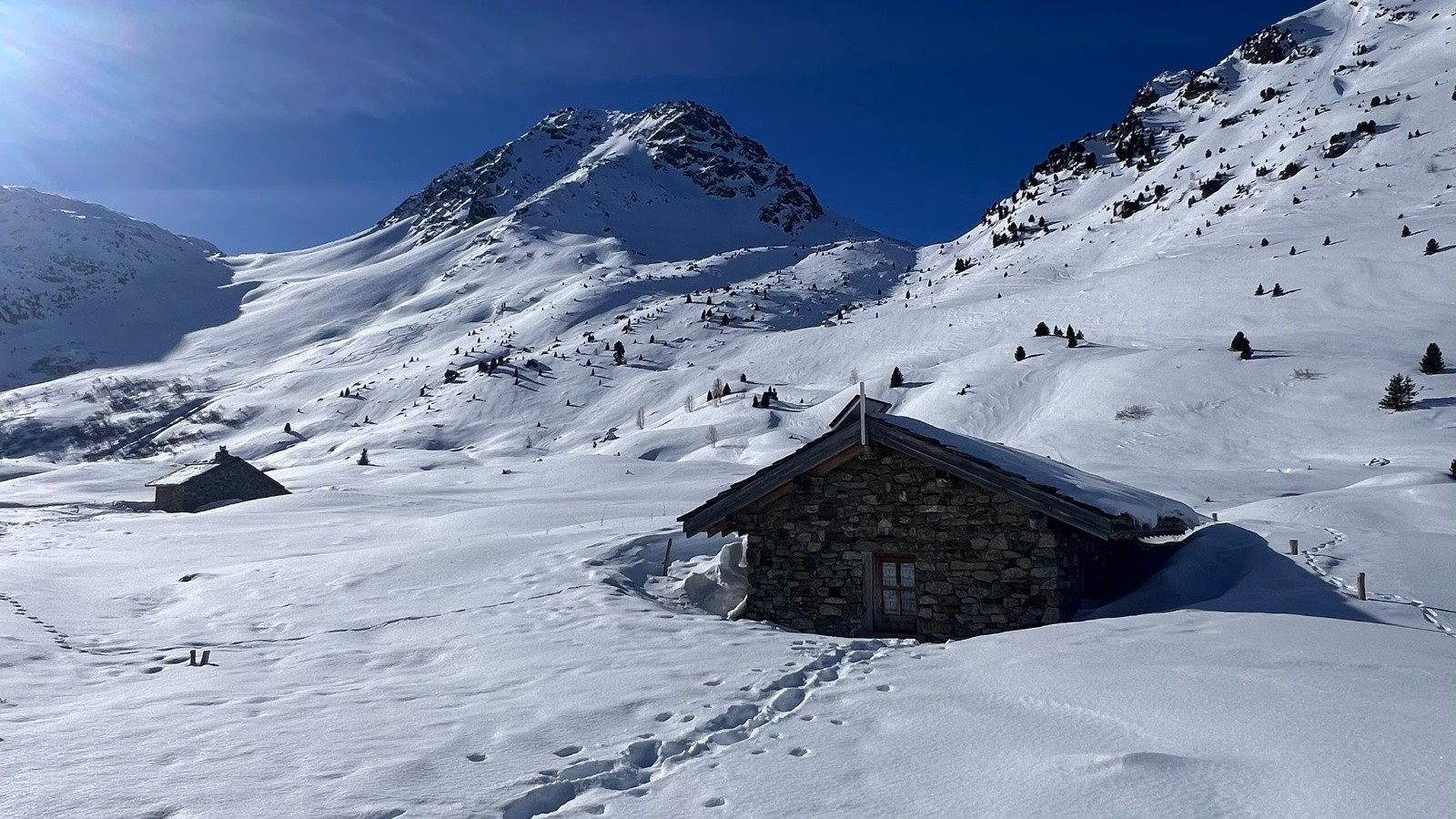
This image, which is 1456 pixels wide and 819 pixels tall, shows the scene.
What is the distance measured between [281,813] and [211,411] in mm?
81148

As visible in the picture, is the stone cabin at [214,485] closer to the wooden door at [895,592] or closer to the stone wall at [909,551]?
the stone wall at [909,551]

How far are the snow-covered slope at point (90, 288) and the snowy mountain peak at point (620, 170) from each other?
126ft

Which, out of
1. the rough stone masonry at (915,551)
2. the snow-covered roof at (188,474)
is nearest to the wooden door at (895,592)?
the rough stone masonry at (915,551)

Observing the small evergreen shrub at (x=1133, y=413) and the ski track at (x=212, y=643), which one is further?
the small evergreen shrub at (x=1133, y=413)

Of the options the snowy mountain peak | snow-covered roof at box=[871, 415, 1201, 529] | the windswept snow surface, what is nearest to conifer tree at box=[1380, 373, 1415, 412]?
the windswept snow surface

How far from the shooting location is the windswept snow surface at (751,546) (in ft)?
18.5

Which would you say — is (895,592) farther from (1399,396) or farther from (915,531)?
(1399,396)

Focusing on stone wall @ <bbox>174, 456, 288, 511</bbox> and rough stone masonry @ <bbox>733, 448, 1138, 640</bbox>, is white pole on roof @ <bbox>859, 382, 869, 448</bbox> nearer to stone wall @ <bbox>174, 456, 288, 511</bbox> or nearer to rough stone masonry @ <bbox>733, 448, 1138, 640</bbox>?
rough stone masonry @ <bbox>733, 448, 1138, 640</bbox>

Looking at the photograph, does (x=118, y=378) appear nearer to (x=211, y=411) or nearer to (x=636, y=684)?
(x=211, y=411)

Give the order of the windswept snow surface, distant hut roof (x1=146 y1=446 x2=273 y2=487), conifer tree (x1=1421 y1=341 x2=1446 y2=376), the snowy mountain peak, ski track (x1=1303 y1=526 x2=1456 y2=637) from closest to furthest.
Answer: the windswept snow surface → ski track (x1=1303 y1=526 x2=1456 y2=637) → conifer tree (x1=1421 y1=341 x2=1446 y2=376) → distant hut roof (x1=146 y1=446 x2=273 y2=487) → the snowy mountain peak

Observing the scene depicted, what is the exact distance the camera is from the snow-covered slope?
109312mm

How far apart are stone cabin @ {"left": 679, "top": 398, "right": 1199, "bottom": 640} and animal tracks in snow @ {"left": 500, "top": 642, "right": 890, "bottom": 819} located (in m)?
3.59

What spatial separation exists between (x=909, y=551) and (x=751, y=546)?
94.5 inches

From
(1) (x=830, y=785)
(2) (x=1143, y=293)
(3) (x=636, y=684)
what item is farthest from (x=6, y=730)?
(2) (x=1143, y=293)
